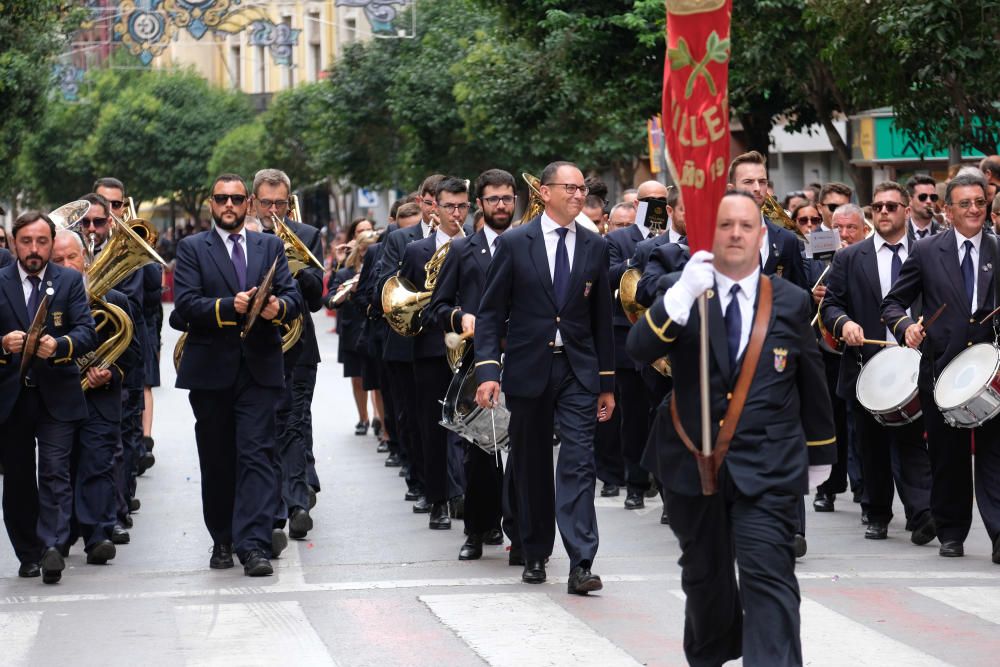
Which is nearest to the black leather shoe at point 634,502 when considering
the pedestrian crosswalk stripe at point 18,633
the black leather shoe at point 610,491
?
the black leather shoe at point 610,491

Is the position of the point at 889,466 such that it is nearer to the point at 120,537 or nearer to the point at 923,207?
the point at 923,207

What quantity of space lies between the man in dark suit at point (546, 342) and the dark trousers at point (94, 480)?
245 cm

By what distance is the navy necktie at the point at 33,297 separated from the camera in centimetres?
1029

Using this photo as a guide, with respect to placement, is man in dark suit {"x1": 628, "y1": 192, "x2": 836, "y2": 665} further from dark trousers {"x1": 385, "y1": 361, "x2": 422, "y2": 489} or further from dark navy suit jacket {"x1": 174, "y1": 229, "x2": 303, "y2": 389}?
dark trousers {"x1": 385, "y1": 361, "x2": 422, "y2": 489}

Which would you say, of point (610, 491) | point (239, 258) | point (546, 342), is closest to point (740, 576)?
point (546, 342)

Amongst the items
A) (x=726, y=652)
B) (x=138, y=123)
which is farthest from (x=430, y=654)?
(x=138, y=123)

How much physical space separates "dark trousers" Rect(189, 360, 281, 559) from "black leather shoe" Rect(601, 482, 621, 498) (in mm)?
3747

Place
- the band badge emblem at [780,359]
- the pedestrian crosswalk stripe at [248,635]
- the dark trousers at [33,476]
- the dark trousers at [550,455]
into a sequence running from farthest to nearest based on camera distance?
the dark trousers at [33,476] → the dark trousers at [550,455] → the pedestrian crosswalk stripe at [248,635] → the band badge emblem at [780,359]

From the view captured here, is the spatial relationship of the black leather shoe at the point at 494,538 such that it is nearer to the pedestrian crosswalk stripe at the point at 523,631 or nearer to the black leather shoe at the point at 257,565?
the black leather shoe at the point at 257,565

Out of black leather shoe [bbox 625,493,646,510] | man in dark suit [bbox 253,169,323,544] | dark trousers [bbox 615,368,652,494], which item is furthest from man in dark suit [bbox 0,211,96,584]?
dark trousers [bbox 615,368,652,494]

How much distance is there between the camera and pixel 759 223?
22.2 ft

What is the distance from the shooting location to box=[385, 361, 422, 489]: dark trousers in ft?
42.5

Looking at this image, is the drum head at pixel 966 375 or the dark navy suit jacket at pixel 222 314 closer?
the drum head at pixel 966 375

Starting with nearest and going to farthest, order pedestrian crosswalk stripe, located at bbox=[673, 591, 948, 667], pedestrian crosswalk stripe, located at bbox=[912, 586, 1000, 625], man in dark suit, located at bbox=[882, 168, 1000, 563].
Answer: pedestrian crosswalk stripe, located at bbox=[673, 591, 948, 667], pedestrian crosswalk stripe, located at bbox=[912, 586, 1000, 625], man in dark suit, located at bbox=[882, 168, 1000, 563]
